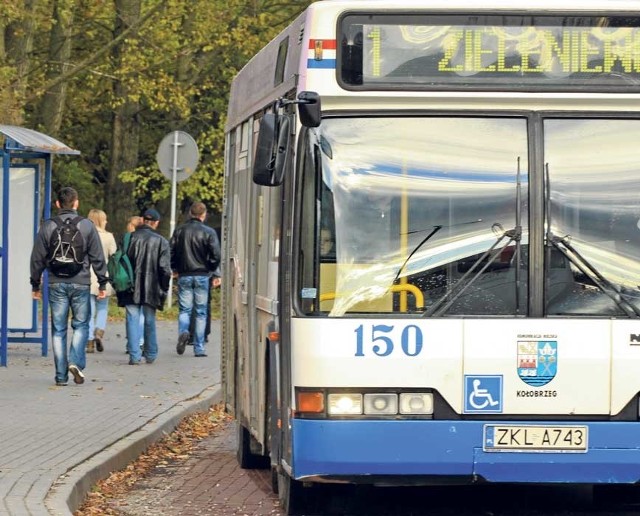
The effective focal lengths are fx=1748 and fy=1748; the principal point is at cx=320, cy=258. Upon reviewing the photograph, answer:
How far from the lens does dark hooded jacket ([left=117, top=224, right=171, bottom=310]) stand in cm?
1938

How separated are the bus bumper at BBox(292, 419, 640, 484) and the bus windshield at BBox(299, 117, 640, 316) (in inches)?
21.7

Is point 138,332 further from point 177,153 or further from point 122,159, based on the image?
point 122,159

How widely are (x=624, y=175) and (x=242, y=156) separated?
346 cm

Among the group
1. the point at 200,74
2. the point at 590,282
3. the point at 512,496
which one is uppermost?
the point at 200,74

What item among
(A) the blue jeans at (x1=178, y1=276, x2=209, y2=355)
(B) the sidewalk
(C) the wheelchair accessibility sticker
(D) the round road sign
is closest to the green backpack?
(B) the sidewalk

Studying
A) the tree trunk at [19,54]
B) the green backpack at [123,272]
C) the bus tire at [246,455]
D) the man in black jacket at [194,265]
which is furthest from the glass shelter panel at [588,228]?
the tree trunk at [19,54]

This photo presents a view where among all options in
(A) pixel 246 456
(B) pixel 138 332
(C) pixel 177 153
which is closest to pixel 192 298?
(B) pixel 138 332

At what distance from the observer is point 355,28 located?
8.52m

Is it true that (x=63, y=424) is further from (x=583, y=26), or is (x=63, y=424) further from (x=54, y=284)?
(x=583, y=26)

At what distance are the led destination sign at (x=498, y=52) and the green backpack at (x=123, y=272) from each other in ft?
36.7

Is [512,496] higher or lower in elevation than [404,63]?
lower

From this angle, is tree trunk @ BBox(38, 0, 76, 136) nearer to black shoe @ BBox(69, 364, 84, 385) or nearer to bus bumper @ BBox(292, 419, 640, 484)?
black shoe @ BBox(69, 364, 84, 385)

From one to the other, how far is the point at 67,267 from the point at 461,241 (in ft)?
26.6

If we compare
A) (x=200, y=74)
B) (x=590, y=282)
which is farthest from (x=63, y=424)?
(x=200, y=74)
